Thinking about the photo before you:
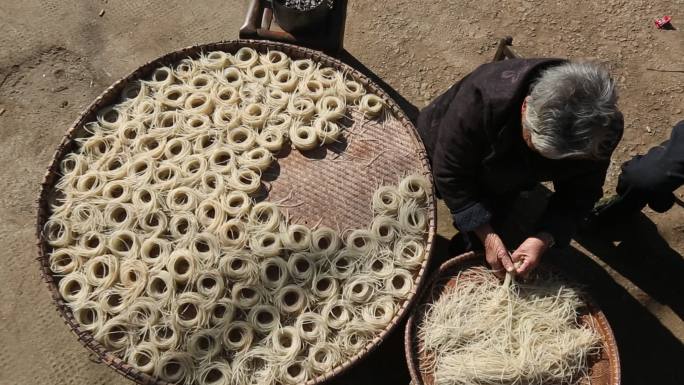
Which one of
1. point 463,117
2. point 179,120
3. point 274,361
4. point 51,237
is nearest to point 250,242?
point 274,361

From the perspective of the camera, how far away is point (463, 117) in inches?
112

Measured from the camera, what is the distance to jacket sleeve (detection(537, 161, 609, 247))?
298 centimetres

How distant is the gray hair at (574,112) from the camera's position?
227 cm

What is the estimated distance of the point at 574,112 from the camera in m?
2.28

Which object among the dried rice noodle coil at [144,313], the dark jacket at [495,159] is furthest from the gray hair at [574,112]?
the dried rice noodle coil at [144,313]

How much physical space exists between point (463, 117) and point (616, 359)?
1.70 meters

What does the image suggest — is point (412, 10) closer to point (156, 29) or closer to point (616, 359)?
point (156, 29)

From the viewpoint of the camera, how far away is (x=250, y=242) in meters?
2.96

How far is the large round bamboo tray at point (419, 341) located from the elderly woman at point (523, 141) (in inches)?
10.8

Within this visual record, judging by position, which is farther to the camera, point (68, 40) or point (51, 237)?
point (68, 40)

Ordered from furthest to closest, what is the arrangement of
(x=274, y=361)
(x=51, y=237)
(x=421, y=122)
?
(x=421, y=122) → (x=51, y=237) → (x=274, y=361)

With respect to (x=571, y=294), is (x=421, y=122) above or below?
above

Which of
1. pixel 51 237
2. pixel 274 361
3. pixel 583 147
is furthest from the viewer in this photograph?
pixel 51 237

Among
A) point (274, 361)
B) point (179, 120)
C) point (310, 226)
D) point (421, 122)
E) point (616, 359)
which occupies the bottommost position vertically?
point (616, 359)
